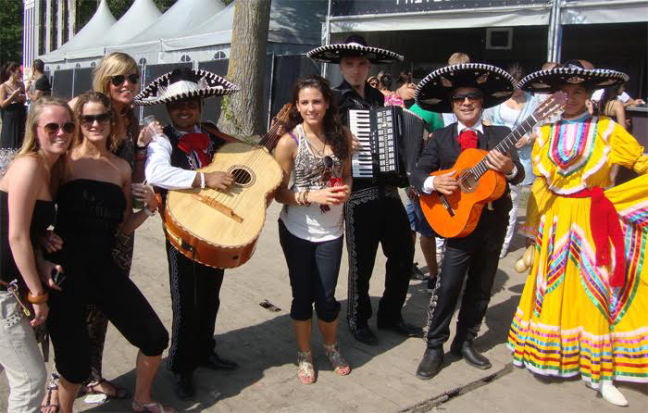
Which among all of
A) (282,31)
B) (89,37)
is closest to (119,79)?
(282,31)

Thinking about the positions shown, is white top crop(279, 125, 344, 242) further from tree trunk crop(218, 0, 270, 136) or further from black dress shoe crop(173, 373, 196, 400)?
→ tree trunk crop(218, 0, 270, 136)

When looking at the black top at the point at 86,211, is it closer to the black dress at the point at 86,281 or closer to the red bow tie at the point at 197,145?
the black dress at the point at 86,281

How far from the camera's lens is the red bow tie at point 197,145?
3.40 m

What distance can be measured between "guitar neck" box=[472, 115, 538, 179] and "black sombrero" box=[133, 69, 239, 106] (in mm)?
1556

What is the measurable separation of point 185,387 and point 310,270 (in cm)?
101

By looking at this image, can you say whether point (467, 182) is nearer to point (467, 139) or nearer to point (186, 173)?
point (467, 139)

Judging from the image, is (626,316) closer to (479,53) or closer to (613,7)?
(613,7)

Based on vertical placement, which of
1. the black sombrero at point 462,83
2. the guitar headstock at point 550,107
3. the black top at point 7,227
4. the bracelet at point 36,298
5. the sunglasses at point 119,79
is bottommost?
the bracelet at point 36,298

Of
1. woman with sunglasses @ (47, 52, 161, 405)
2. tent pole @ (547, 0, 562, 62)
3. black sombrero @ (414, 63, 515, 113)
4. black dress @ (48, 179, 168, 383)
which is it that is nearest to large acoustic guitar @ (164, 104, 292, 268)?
woman with sunglasses @ (47, 52, 161, 405)

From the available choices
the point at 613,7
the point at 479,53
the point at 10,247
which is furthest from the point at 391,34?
the point at 10,247

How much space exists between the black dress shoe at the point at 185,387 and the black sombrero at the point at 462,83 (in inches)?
91.1

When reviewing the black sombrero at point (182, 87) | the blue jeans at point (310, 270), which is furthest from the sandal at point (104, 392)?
the black sombrero at point (182, 87)

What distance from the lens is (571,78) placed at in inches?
141

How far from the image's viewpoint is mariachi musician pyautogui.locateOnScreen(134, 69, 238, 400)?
3.25 meters
